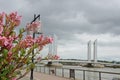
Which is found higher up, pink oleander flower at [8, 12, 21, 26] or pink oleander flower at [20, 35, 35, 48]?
pink oleander flower at [8, 12, 21, 26]

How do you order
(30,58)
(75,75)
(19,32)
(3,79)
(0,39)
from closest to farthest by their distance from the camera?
(0,39)
(3,79)
(30,58)
(19,32)
(75,75)

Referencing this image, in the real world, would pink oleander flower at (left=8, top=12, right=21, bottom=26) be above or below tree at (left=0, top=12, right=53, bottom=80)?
above

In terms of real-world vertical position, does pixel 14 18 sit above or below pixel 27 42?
above

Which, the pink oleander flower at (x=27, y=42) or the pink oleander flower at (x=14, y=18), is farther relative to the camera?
the pink oleander flower at (x=14, y=18)

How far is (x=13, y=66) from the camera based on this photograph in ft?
11.8

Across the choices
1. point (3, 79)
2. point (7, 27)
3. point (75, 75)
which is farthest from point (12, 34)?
point (75, 75)

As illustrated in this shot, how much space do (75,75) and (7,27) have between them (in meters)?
28.3

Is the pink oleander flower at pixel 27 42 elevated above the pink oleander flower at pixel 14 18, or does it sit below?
below

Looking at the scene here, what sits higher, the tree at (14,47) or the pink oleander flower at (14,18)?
Result: the pink oleander flower at (14,18)

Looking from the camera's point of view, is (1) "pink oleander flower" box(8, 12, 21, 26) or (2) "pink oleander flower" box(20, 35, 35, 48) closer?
(2) "pink oleander flower" box(20, 35, 35, 48)

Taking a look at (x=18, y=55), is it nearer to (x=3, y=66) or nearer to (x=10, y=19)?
(x=3, y=66)

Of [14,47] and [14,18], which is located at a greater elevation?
[14,18]

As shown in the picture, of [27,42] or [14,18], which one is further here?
[14,18]

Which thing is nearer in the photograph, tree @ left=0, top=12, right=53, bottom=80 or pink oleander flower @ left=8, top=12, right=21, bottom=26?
tree @ left=0, top=12, right=53, bottom=80
